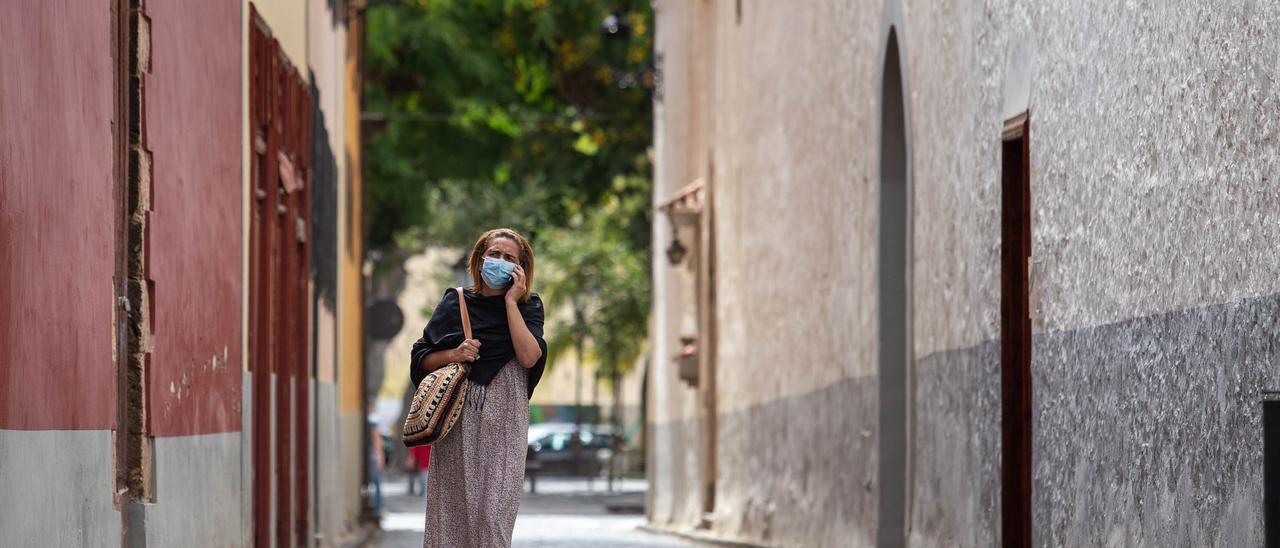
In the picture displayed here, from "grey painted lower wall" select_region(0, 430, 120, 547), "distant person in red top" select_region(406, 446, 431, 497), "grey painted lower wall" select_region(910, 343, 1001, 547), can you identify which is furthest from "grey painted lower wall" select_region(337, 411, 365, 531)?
"grey painted lower wall" select_region(0, 430, 120, 547)

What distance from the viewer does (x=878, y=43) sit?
12766 millimetres

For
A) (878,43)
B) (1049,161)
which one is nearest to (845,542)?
(878,43)

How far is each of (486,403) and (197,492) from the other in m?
1.72

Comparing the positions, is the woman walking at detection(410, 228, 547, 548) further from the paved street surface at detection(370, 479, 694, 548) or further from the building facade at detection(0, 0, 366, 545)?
the paved street surface at detection(370, 479, 694, 548)

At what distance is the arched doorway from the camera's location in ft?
40.8

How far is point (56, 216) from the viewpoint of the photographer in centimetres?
654

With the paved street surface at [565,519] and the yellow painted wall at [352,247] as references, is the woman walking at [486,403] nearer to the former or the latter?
the paved street surface at [565,519]

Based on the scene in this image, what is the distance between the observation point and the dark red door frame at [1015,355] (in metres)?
9.29

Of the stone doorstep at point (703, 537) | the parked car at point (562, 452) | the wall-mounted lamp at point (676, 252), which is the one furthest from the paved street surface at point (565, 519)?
the parked car at point (562, 452)

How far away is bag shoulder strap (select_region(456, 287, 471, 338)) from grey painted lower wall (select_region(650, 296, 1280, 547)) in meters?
2.22

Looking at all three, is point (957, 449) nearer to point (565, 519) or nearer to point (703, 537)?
point (703, 537)

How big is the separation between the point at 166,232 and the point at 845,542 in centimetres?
619

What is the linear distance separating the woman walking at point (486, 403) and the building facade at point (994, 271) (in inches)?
79.6

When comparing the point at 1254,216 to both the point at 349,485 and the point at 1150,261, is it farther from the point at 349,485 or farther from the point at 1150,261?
the point at 349,485
